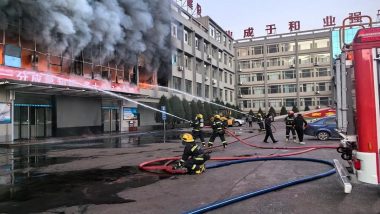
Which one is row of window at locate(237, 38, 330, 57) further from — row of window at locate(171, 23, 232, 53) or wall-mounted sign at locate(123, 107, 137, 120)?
wall-mounted sign at locate(123, 107, 137, 120)

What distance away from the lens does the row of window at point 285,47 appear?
234ft

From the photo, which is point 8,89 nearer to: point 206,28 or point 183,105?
point 183,105

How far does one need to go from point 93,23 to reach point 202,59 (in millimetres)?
34565

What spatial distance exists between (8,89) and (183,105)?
2037 cm

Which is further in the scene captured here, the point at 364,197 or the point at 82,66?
the point at 82,66

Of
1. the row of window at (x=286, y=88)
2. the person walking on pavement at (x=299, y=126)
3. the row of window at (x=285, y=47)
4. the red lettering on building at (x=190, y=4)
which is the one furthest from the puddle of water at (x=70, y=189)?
the row of window at (x=285, y=47)

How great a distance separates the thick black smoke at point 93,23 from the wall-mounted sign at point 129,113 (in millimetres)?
9876

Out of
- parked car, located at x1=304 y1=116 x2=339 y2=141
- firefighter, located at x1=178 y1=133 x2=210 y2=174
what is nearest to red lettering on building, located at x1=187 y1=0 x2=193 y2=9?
parked car, located at x1=304 y1=116 x2=339 y2=141

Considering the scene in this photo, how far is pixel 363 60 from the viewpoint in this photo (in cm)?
532

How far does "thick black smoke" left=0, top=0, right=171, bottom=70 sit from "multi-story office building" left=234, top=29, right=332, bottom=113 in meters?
55.9

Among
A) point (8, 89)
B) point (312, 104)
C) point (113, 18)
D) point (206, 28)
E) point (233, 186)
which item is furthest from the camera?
point (312, 104)

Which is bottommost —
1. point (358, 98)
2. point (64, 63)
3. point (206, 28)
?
point (358, 98)

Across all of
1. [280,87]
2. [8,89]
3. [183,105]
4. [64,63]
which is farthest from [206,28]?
[8,89]

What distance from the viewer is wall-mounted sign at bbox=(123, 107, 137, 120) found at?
3194cm
